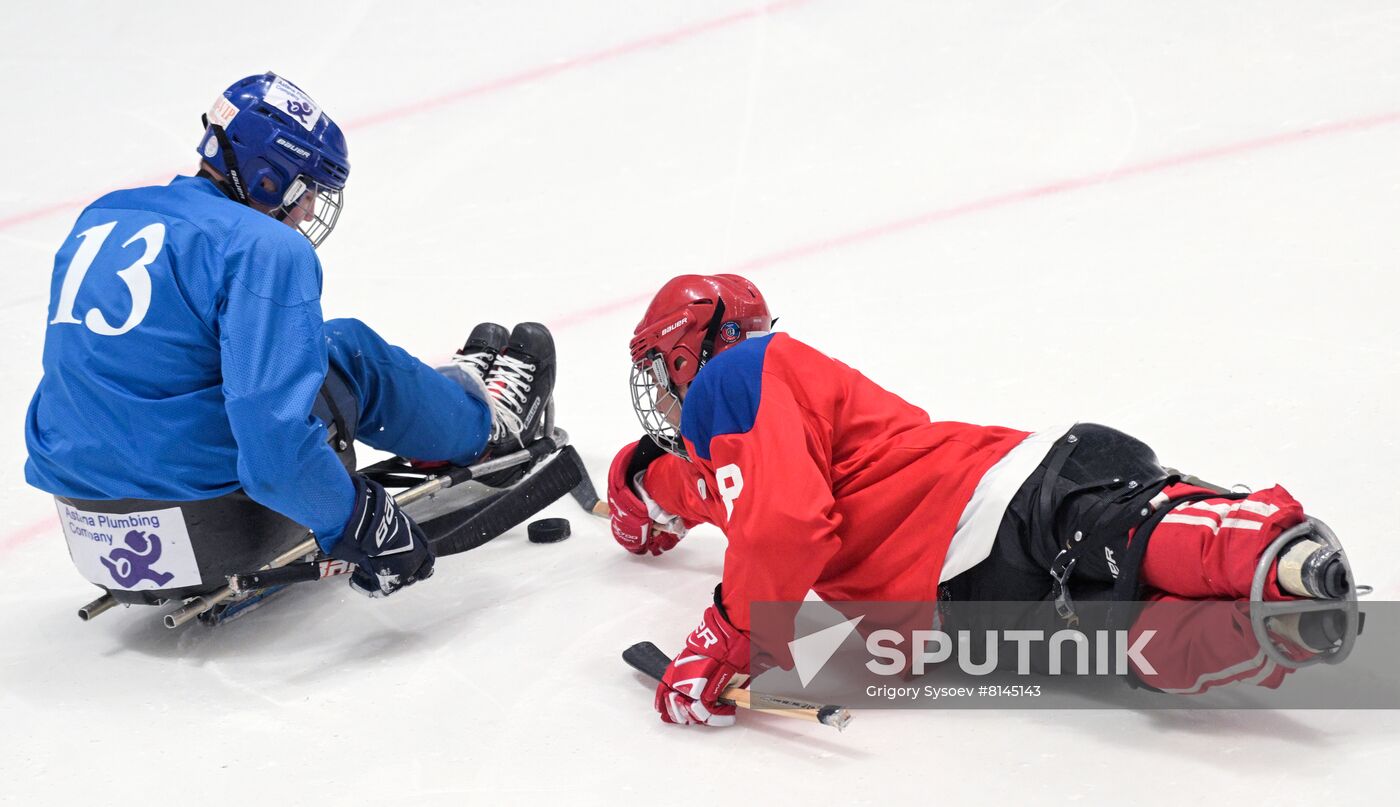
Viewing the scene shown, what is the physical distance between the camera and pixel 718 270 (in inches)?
191

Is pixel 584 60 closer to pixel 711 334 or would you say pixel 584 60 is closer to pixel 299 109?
pixel 299 109

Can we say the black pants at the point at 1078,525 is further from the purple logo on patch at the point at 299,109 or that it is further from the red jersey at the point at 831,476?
the purple logo on patch at the point at 299,109

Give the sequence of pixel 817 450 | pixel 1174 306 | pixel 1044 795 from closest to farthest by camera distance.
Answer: pixel 1044 795 → pixel 817 450 → pixel 1174 306

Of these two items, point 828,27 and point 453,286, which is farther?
point 828,27

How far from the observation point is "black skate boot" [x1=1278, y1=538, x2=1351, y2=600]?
2.10 metres

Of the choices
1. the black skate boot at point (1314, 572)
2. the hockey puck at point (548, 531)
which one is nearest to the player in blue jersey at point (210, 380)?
the hockey puck at point (548, 531)

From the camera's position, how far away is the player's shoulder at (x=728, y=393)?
252cm

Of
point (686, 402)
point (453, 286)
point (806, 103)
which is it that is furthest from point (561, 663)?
point (806, 103)

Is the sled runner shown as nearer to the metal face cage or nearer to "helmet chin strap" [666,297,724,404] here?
the metal face cage

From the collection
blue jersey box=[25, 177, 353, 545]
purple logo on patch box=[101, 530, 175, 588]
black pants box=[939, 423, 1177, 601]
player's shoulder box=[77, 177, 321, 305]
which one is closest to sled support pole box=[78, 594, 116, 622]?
purple logo on patch box=[101, 530, 175, 588]

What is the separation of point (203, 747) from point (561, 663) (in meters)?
0.68

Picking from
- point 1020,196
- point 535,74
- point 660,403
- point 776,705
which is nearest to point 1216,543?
point 776,705

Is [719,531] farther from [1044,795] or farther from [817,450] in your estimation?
[1044,795]

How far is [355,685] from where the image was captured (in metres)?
2.81
